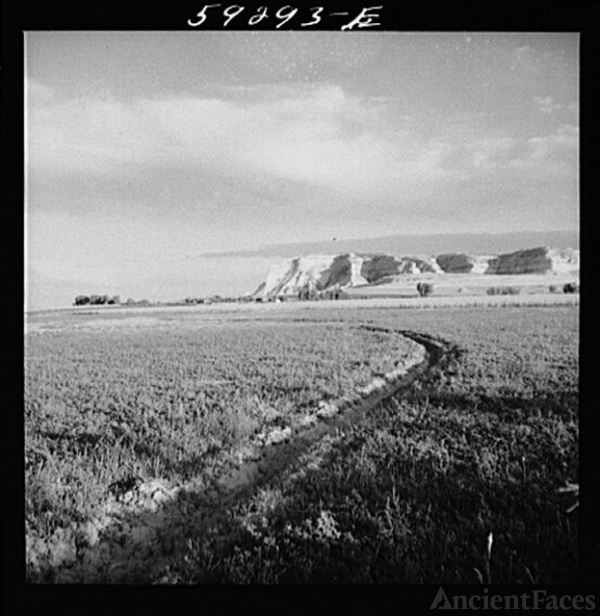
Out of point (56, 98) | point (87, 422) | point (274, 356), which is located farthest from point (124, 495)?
point (56, 98)

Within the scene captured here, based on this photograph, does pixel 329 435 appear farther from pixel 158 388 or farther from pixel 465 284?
pixel 465 284

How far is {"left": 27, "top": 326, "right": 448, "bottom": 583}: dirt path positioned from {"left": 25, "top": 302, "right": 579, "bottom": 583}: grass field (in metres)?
0.03

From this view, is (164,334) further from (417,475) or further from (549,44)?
(549,44)

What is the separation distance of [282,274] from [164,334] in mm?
933

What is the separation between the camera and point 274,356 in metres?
3.93

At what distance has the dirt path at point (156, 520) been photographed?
11.0 feet

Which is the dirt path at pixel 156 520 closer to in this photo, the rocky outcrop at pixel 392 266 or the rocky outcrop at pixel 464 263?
the rocky outcrop at pixel 392 266

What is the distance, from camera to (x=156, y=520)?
3.38m
